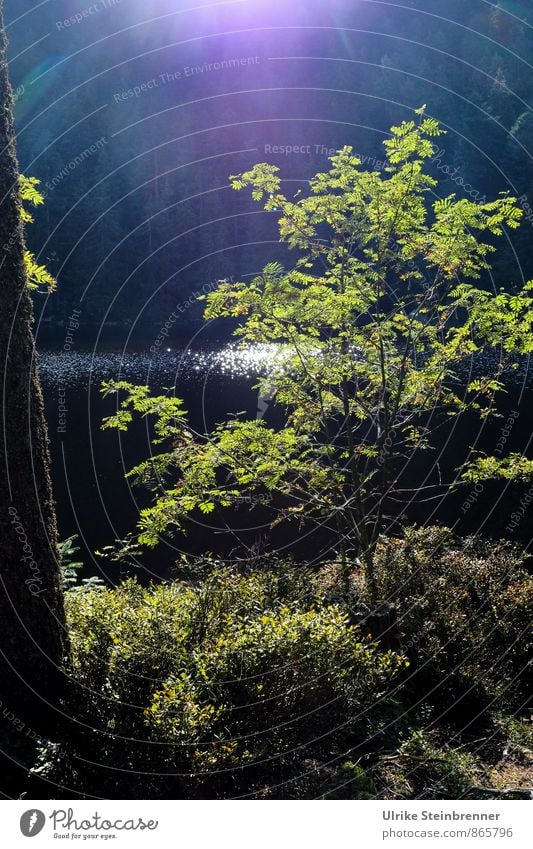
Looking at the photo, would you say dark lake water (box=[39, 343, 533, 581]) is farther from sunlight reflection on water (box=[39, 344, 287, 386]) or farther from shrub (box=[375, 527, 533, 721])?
shrub (box=[375, 527, 533, 721])

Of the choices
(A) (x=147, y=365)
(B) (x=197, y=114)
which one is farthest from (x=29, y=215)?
(B) (x=197, y=114)

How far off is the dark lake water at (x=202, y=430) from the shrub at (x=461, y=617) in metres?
1.38

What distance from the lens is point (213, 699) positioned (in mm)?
5918

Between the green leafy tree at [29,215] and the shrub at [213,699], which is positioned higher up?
the green leafy tree at [29,215]

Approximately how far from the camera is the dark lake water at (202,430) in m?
18.1

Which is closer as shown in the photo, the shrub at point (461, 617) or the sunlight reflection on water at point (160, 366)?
the shrub at point (461, 617)

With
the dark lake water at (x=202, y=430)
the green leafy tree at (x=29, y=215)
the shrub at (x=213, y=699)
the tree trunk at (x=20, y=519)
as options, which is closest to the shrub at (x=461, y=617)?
the dark lake water at (x=202, y=430)

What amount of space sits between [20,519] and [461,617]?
20.6 ft

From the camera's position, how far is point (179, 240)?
71562mm

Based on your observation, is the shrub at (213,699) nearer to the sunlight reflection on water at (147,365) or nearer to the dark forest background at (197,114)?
the sunlight reflection on water at (147,365)

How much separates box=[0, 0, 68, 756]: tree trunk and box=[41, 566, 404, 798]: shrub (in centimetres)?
37

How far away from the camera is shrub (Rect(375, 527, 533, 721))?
877 centimetres

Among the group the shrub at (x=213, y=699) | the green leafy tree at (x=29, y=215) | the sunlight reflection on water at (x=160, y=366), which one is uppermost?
the sunlight reflection on water at (x=160, y=366)

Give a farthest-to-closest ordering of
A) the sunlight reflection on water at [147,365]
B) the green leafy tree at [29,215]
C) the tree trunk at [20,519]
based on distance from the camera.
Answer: the sunlight reflection on water at [147,365]
the green leafy tree at [29,215]
the tree trunk at [20,519]
